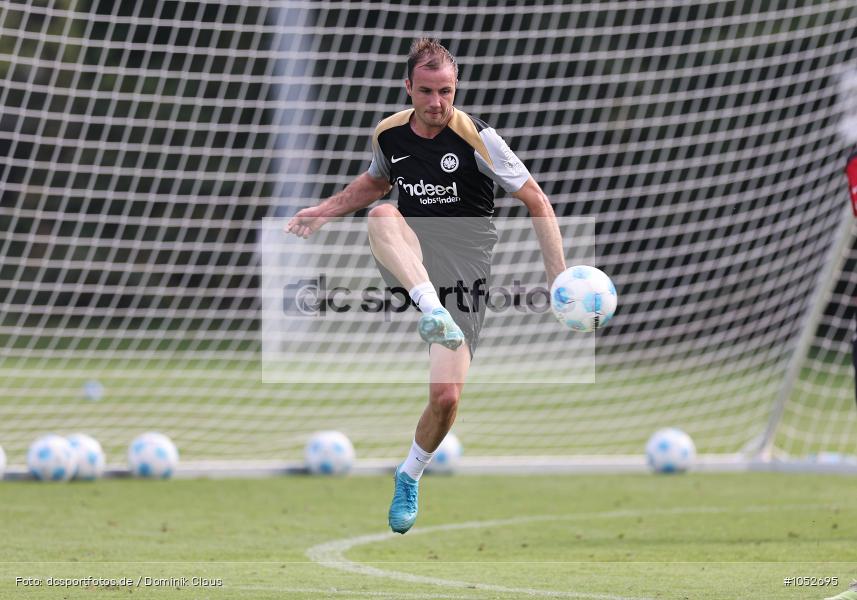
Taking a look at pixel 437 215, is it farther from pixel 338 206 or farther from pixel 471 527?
pixel 471 527

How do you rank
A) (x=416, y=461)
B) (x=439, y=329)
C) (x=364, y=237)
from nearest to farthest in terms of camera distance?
(x=439, y=329) < (x=416, y=461) < (x=364, y=237)

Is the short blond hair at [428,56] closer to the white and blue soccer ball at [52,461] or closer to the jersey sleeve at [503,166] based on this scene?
the jersey sleeve at [503,166]

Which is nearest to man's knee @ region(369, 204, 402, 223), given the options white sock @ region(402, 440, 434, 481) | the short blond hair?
the short blond hair

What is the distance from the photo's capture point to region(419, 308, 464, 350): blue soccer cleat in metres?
5.95

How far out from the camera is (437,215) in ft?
21.8

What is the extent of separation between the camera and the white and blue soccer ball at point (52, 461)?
11.3m

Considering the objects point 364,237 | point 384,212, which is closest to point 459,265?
point 384,212

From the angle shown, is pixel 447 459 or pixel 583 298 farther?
pixel 447 459

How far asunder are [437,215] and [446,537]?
310 cm

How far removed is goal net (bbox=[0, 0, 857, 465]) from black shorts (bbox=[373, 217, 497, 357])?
595cm

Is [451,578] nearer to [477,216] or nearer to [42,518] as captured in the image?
[477,216]

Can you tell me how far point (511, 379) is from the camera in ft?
54.5

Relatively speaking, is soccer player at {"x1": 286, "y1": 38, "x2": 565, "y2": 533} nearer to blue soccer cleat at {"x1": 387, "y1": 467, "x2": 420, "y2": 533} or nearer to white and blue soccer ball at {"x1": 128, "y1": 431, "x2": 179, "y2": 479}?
blue soccer cleat at {"x1": 387, "y1": 467, "x2": 420, "y2": 533}

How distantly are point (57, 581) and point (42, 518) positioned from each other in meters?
2.89
